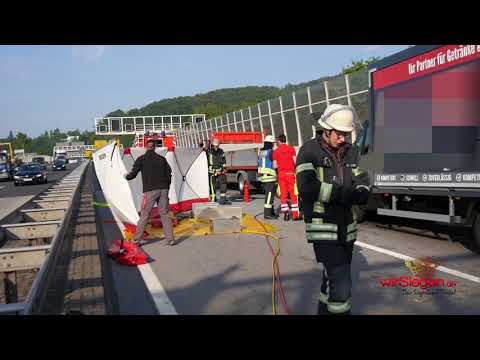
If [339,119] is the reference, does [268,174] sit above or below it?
below

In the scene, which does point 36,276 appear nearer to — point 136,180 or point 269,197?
point 136,180

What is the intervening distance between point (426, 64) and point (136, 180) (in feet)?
21.3

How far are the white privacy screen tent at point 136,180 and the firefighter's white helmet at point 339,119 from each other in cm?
691

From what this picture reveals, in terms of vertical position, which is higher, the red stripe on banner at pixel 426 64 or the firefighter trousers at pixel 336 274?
the red stripe on banner at pixel 426 64

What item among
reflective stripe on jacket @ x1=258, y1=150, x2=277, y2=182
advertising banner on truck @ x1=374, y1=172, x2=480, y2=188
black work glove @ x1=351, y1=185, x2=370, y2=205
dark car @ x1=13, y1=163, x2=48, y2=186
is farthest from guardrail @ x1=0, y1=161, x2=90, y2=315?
dark car @ x1=13, y1=163, x2=48, y2=186

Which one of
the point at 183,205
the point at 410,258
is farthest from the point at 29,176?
the point at 410,258

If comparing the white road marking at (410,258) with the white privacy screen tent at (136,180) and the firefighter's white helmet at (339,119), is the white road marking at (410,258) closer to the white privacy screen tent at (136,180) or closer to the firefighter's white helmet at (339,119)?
the firefighter's white helmet at (339,119)

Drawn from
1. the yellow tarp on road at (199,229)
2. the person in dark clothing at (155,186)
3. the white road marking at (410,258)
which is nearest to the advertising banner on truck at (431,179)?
the white road marking at (410,258)

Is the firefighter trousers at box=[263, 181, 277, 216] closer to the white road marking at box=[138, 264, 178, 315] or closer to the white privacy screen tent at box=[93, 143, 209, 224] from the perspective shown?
the white privacy screen tent at box=[93, 143, 209, 224]

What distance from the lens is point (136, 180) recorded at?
11578 millimetres

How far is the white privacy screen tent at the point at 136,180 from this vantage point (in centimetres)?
1061

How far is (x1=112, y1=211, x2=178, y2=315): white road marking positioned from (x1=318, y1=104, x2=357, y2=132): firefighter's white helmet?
2.60 metres

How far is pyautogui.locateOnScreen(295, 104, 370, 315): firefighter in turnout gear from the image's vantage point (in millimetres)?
3979
